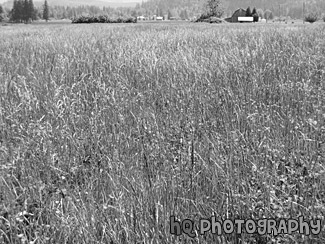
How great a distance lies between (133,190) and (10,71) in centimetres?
386

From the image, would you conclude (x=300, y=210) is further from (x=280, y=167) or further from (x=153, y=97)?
(x=153, y=97)

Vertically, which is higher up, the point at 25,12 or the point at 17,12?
the point at 25,12

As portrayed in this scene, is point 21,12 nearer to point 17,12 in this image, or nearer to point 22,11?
point 22,11

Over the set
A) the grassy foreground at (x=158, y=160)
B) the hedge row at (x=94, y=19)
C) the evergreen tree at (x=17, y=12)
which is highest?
the evergreen tree at (x=17, y=12)

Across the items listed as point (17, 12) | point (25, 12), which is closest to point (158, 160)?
point (25, 12)

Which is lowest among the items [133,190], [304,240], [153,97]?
[304,240]

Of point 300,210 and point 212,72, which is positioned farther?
point 212,72

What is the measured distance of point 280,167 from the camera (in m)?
2.02

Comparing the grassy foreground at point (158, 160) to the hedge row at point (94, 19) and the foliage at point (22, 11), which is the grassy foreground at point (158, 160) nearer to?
the hedge row at point (94, 19)

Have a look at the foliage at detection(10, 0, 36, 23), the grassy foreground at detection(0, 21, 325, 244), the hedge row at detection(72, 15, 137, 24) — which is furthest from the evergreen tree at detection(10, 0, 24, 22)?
the grassy foreground at detection(0, 21, 325, 244)

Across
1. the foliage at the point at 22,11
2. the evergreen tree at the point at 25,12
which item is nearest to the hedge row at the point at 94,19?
the evergreen tree at the point at 25,12

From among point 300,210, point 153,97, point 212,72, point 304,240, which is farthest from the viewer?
point 212,72

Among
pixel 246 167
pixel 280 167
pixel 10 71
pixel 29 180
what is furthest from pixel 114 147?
pixel 10 71

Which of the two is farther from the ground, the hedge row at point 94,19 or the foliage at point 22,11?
the foliage at point 22,11
